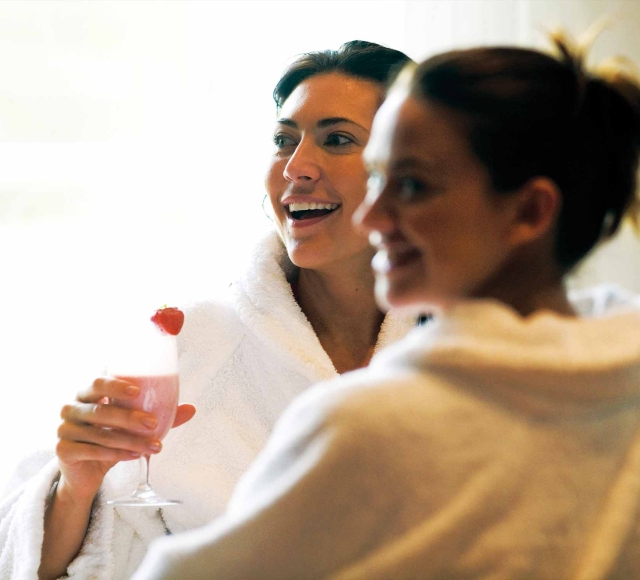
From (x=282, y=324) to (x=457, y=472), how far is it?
0.94m

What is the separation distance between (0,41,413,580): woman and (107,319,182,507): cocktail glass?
0.95 feet

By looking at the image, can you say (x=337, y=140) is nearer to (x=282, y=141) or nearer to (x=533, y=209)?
(x=282, y=141)

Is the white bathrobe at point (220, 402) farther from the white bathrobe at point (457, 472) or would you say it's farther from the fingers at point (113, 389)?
the white bathrobe at point (457, 472)

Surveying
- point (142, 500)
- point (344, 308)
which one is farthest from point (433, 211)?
point (344, 308)

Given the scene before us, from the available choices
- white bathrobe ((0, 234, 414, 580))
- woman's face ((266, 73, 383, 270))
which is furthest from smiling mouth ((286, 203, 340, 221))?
white bathrobe ((0, 234, 414, 580))

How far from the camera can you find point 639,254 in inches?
91.2

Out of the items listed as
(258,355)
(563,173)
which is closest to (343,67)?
(258,355)

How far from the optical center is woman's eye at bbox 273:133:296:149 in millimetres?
1634

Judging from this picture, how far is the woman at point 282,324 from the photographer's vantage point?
4.84 feet

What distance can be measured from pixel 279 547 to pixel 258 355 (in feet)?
3.13

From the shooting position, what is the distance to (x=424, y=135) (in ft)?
2.42

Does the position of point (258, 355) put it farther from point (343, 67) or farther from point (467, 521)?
point (467, 521)

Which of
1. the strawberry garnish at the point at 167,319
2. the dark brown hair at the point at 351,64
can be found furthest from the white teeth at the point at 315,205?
the strawberry garnish at the point at 167,319

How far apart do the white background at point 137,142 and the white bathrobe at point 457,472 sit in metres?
1.29
